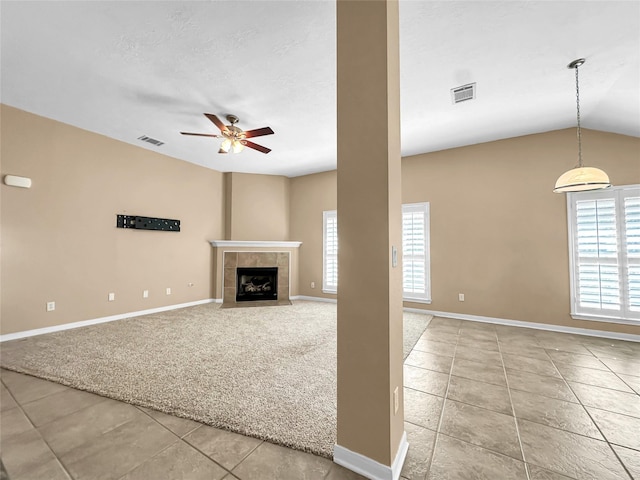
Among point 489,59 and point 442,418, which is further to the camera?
point 489,59

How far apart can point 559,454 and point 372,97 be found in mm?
2331

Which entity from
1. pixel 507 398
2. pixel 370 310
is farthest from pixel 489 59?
pixel 507 398

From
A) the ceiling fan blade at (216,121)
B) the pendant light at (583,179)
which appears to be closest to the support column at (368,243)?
the ceiling fan blade at (216,121)

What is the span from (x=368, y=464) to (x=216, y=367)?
1.84 meters

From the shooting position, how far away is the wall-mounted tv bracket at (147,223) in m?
4.59

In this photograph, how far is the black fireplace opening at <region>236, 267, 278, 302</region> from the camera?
6.25m

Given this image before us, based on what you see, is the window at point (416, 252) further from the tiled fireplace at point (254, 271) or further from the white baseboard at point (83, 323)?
the white baseboard at point (83, 323)

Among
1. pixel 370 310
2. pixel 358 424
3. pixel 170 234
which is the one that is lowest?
pixel 358 424

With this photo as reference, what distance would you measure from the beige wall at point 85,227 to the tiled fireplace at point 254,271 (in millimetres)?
580

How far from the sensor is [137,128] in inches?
163

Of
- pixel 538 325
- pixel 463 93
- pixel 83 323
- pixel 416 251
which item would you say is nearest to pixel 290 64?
pixel 463 93

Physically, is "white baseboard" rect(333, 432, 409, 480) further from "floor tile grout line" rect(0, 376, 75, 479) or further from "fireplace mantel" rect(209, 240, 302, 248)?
"fireplace mantel" rect(209, 240, 302, 248)

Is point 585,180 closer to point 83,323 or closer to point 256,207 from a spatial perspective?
point 256,207

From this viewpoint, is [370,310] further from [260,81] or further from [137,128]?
[137,128]
